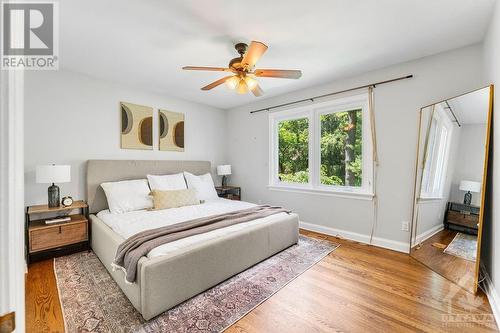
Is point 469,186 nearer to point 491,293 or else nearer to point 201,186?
point 491,293

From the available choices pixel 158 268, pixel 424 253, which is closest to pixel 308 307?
pixel 158 268

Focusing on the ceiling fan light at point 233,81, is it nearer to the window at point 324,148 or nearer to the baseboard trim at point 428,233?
the window at point 324,148

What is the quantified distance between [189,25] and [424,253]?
3526mm

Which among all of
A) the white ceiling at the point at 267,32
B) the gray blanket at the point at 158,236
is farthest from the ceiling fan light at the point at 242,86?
the gray blanket at the point at 158,236

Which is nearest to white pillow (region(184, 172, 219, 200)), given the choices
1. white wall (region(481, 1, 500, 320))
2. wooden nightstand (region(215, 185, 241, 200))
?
wooden nightstand (region(215, 185, 241, 200))

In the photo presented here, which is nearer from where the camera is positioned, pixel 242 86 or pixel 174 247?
pixel 174 247

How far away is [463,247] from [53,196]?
180 inches

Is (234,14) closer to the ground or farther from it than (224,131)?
farther from it

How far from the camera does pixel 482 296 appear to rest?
6.54 feet

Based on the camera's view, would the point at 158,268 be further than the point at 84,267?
No

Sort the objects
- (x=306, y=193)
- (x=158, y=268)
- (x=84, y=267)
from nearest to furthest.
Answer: (x=158, y=268) < (x=84, y=267) < (x=306, y=193)

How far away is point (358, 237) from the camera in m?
3.32

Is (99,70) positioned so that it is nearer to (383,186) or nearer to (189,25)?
(189,25)

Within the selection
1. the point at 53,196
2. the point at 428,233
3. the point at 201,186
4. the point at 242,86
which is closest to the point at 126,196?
the point at 53,196
